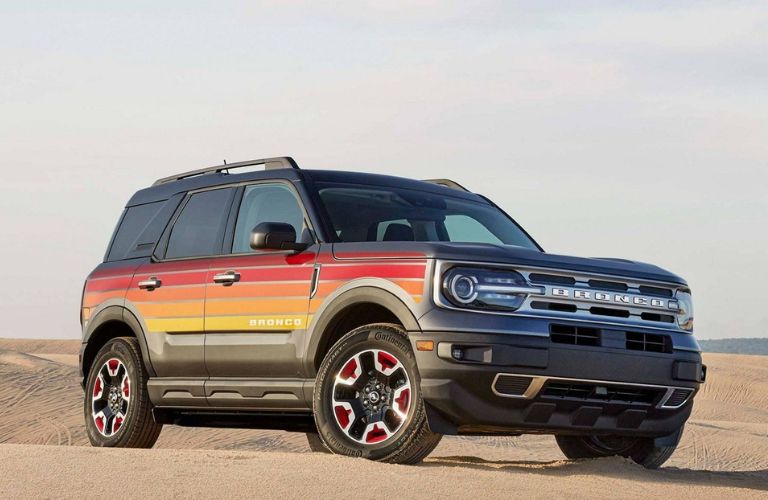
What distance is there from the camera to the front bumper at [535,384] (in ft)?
Answer: 25.4

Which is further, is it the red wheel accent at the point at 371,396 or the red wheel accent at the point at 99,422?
the red wheel accent at the point at 99,422

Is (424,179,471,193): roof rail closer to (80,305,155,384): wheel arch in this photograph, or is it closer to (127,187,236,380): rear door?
(127,187,236,380): rear door

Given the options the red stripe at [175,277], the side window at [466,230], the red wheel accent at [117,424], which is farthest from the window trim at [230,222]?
the red wheel accent at [117,424]

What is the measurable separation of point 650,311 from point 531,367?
1.20 meters

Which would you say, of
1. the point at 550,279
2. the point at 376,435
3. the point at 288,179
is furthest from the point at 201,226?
the point at 550,279

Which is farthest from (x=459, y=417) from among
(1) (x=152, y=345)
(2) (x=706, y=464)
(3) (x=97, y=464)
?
(2) (x=706, y=464)

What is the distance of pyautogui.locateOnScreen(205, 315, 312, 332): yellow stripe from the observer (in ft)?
28.7

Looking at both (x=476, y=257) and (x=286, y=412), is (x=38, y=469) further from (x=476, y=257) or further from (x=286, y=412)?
(x=476, y=257)

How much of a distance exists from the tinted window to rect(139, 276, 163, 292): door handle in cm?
65

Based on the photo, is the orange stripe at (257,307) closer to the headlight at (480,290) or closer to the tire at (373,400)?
the tire at (373,400)

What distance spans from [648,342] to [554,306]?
82cm

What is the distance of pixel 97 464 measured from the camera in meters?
7.48

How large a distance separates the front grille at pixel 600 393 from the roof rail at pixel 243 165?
2581mm

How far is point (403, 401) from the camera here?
8.01 meters
